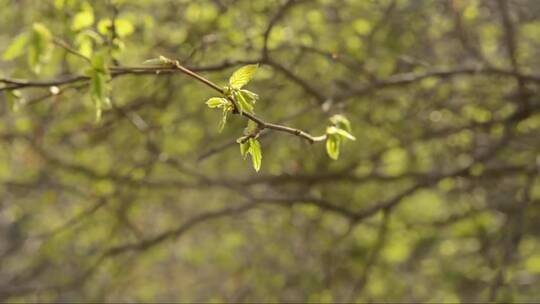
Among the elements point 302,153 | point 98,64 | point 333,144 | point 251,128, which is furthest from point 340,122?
point 302,153

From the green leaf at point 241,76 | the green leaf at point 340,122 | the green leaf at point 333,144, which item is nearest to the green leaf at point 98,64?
the green leaf at point 241,76

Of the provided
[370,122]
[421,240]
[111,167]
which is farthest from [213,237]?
[370,122]

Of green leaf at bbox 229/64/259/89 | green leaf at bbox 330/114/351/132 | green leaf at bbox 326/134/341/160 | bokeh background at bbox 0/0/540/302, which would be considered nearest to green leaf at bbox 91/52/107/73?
green leaf at bbox 229/64/259/89

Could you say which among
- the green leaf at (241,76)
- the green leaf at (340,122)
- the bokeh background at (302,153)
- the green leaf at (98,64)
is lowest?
the green leaf at (98,64)

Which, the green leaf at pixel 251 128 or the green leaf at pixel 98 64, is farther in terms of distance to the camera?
the green leaf at pixel 251 128

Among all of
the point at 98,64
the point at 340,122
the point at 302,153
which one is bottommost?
the point at 98,64

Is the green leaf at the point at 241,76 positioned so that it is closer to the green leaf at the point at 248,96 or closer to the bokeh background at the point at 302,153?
the green leaf at the point at 248,96

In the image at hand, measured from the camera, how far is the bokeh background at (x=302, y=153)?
3.32 m

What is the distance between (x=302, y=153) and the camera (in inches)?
159

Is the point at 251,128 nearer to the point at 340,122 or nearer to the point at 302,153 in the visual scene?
the point at 340,122

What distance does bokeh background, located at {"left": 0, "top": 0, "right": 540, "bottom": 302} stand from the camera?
3.32m

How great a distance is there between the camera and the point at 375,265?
4266mm

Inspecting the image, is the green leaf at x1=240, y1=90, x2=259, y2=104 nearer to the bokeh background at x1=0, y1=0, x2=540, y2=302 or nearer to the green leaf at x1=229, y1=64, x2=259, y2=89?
the green leaf at x1=229, y1=64, x2=259, y2=89

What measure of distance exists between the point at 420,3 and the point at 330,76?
0.52m
